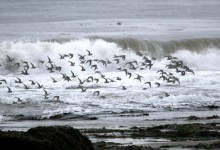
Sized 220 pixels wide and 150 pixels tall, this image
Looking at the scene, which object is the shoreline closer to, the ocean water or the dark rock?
the ocean water

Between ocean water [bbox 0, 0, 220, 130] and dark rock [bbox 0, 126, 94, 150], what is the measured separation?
1087cm

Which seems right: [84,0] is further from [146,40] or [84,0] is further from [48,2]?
[146,40]

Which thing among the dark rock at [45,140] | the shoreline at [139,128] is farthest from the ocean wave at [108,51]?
the dark rock at [45,140]

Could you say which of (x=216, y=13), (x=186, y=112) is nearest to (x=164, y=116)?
(x=186, y=112)

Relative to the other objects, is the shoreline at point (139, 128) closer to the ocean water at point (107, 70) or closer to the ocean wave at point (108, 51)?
the ocean water at point (107, 70)

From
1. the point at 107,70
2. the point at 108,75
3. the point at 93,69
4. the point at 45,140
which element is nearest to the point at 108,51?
the point at 107,70

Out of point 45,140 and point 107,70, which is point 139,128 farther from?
point 107,70

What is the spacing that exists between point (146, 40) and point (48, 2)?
70.8m

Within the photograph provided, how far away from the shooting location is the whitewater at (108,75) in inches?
960

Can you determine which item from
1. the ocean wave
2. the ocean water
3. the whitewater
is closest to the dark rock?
the whitewater

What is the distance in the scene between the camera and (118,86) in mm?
32250

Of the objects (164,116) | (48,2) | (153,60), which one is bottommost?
(164,116)

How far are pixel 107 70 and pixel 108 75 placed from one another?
138 inches

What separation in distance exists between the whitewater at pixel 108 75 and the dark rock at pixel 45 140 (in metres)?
10.0
